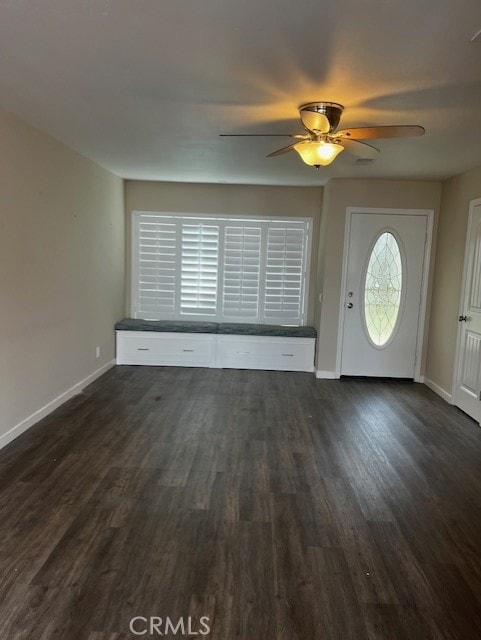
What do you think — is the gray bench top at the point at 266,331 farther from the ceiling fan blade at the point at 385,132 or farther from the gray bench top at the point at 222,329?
the ceiling fan blade at the point at 385,132

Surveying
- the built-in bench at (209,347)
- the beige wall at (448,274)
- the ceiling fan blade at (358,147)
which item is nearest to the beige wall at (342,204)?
the beige wall at (448,274)

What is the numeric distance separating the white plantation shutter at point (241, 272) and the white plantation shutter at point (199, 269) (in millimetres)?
152

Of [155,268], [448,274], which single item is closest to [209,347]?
[155,268]

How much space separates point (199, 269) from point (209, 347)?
1111 mm

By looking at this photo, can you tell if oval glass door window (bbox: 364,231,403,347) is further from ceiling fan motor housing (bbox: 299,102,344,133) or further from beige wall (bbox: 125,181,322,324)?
ceiling fan motor housing (bbox: 299,102,344,133)

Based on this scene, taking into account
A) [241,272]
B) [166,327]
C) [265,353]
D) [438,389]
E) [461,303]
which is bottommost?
[438,389]

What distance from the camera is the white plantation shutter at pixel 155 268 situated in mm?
6297

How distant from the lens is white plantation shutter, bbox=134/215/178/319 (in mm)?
6297

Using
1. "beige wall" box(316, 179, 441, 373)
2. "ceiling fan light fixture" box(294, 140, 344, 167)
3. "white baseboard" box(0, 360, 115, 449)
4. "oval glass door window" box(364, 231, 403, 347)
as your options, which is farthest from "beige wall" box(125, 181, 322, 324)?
"ceiling fan light fixture" box(294, 140, 344, 167)

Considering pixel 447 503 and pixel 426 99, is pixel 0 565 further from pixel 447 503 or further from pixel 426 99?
pixel 426 99

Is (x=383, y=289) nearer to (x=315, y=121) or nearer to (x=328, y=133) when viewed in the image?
(x=328, y=133)

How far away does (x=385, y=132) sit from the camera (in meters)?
2.63

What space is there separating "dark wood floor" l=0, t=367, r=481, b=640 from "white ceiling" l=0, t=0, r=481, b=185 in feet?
7.78

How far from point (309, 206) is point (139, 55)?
420 cm
